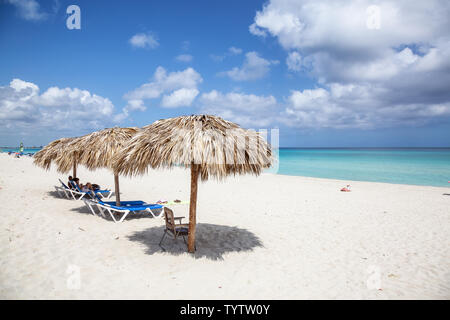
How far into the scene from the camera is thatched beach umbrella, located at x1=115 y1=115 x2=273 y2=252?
4.28m

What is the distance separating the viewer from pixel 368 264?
495 centimetres

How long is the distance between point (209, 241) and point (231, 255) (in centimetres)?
86

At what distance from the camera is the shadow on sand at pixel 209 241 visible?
208 inches

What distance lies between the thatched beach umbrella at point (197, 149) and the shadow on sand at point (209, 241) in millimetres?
405

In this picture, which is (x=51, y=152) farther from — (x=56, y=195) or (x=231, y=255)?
(x=231, y=255)

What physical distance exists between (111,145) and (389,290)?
7002 mm

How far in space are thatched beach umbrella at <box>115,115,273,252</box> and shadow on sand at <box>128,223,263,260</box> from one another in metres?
0.40

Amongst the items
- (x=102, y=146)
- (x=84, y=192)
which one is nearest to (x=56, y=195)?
(x=84, y=192)

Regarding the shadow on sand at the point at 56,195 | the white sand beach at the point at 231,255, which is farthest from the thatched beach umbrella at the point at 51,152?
the white sand beach at the point at 231,255

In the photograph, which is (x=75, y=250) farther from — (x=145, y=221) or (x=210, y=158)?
(x=210, y=158)

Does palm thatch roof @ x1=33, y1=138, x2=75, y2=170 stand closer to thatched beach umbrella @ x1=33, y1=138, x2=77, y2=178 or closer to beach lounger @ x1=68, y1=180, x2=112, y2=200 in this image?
thatched beach umbrella @ x1=33, y1=138, x2=77, y2=178
